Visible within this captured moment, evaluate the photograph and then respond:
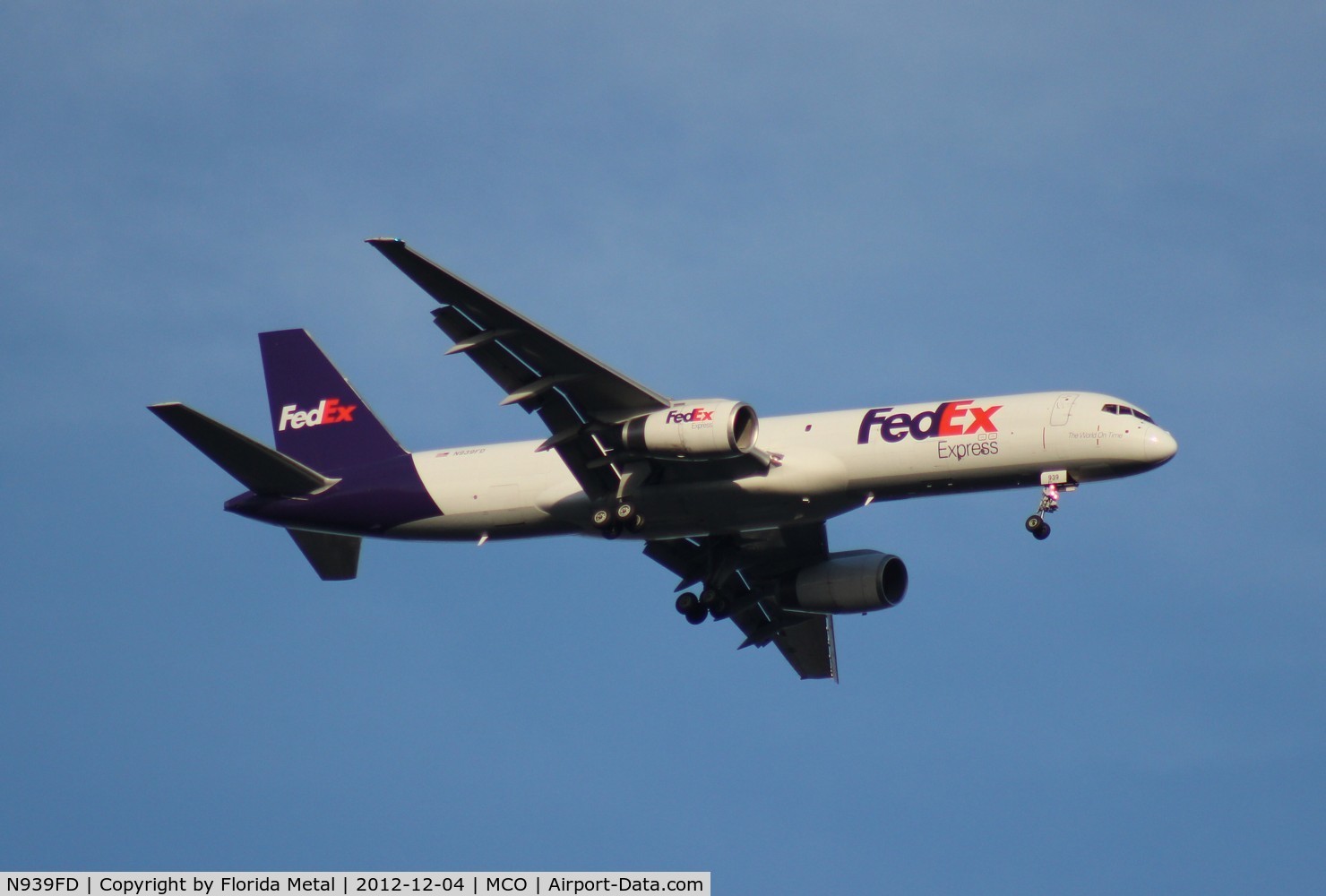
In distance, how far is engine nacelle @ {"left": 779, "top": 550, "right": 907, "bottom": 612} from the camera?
5050 cm

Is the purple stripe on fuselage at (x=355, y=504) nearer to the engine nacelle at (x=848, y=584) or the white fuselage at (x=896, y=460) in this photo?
the white fuselage at (x=896, y=460)

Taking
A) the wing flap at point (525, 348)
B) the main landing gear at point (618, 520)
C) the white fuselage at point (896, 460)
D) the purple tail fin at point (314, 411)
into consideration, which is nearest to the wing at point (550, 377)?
the wing flap at point (525, 348)

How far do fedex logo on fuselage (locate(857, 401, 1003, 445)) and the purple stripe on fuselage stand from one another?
1227cm

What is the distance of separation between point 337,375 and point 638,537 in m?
10.8

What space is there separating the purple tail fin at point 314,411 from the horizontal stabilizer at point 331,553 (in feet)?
6.11

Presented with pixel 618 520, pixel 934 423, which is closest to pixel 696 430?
pixel 618 520

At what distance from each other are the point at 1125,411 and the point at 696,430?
1025 centimetres

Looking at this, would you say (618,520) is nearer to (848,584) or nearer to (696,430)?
(696,430)

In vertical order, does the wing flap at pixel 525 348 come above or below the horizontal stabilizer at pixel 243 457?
above

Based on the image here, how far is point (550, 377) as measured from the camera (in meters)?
43.9

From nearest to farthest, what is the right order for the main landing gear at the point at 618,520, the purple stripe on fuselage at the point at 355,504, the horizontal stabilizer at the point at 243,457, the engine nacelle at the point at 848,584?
the horizontal stabilizer at the point at 243,457 → the main landing gear at the point at 618,520 → the purple stripe on fuselage at the point at 355,504 → the engine nacelle at the point at 848,584

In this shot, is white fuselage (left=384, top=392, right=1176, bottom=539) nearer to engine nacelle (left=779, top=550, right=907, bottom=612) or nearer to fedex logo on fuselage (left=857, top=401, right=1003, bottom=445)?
fedex logo on fuselage (left=857, top=401, right=1003, bottom=445)

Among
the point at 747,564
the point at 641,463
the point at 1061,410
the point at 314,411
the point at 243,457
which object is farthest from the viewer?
the point at 747,564

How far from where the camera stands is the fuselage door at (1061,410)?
43.4 metres
